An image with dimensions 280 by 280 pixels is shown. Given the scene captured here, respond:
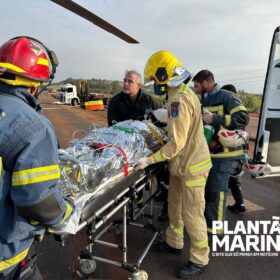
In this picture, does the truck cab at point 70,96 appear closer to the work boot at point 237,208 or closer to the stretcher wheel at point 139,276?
the work boot at point 237,208

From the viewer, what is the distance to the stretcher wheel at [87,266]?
2725 mm

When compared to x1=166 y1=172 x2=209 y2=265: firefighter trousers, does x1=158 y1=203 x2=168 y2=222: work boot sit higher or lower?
lower

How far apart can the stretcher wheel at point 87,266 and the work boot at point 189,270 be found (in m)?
0.85

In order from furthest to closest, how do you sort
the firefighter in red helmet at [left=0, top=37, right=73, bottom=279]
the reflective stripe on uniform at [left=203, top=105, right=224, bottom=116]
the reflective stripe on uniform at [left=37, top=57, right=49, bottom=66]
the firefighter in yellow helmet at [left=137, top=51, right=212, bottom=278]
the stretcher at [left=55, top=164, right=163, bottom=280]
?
the reflective stripe on uniform at [left=203, top=105, right=224, bottom=116] → the firefighter in yellow helmet at [left=137, top=51, right=212, bottom=278] → the stretcher at [left=55, top=164, right=163, bottom=280] → the reflective stripe on uniform at [left=37, top=57, right=49, bottom=66] → the firefighter in red helmet at [left=0, top=37, right=73, bottom=279]

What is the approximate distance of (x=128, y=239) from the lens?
352 centimetres

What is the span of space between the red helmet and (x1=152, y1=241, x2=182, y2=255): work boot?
7.96 ft

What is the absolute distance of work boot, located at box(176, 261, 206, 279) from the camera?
277 cm

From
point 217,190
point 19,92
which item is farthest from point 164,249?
point 19,92

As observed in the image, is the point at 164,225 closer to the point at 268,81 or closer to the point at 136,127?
the point at 136,127

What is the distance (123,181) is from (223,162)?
138cm

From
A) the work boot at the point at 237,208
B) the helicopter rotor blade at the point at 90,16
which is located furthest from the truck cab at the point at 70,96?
the work boot at the point at 237,208

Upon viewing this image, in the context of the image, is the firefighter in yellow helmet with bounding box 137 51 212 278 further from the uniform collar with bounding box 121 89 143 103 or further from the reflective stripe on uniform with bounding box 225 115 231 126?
the uniform collar with bounding box 121 89 143 103

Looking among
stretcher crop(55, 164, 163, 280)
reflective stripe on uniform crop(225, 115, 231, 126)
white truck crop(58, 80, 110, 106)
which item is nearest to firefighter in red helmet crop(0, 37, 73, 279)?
stretcher crop(55, 164, 163, 280)

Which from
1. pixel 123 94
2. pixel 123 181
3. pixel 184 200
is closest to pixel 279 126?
pixel 184 200
